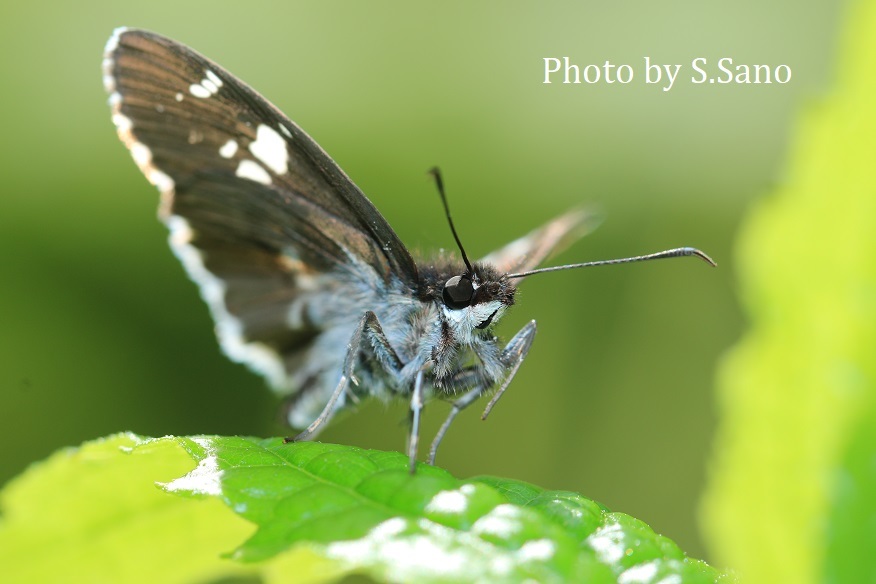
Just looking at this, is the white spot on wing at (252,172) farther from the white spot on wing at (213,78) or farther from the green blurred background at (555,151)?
the green blurred background at (555,151)

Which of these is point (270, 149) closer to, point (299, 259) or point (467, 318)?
point (299, 259)

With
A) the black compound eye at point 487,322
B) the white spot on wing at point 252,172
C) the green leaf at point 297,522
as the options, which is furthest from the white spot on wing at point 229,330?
the green leaf at point 297,522

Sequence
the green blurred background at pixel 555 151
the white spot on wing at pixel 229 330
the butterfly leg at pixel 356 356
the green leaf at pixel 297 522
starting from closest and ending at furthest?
the green leaf at pixel 297 522
the butterfly leg at pixel 356 356
the white spot on wing at pixel 229 330
the green blurred background at pixel 555 151

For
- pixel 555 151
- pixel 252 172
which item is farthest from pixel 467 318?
pixel 555 151

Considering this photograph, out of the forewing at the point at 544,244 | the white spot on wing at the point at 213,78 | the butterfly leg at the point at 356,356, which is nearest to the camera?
the butterfly leg at the point at 356,356

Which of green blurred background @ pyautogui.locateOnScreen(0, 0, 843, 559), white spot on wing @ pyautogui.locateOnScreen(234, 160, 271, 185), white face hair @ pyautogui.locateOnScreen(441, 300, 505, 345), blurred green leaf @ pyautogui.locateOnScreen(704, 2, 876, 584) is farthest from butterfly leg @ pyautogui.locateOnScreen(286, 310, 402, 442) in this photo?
green blurred background @ pyautogui.locateOnScreen(0, 0, 843, 559)

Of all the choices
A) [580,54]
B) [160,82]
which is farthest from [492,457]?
[160,82]

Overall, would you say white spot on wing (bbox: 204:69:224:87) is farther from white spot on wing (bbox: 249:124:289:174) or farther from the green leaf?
the green leaf
